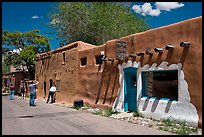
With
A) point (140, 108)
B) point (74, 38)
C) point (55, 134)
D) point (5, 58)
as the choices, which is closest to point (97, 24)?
point (74, 38)

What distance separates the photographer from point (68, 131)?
8.31 meters

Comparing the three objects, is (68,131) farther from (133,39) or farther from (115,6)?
(115,6)

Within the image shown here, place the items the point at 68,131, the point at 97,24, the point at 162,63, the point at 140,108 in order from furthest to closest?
the point at 97,24 < the point at 140,108 < the point at 162,63 < the point at 68,131

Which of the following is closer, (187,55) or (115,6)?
(187,55)

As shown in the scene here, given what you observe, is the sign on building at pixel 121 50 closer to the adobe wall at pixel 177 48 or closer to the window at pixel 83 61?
the adobe wall at pixel 177 48

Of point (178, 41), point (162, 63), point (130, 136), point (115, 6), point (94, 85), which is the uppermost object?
point (115, 6)

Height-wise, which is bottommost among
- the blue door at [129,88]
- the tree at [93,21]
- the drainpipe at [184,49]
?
the blue door at [129,88]

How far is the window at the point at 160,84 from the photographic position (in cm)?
977

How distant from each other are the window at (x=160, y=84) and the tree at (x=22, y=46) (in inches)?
673

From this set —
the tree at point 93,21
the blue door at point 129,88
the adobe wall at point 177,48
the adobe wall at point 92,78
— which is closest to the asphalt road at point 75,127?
Answer: the blue door at point 129,88

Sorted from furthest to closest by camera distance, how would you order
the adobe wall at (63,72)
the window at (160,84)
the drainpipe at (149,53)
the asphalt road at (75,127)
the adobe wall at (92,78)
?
1. the adobe wall at (63,72)
2. the adobe wall at (92,78)
3. the drainpipe at (149,53)
4. the window at (160,84)
5. the asphalt road at (75,127)

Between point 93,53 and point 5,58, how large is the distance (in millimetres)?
15737

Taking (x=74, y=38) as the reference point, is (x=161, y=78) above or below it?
below

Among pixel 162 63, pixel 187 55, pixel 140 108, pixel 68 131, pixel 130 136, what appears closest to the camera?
pixel 130 136
